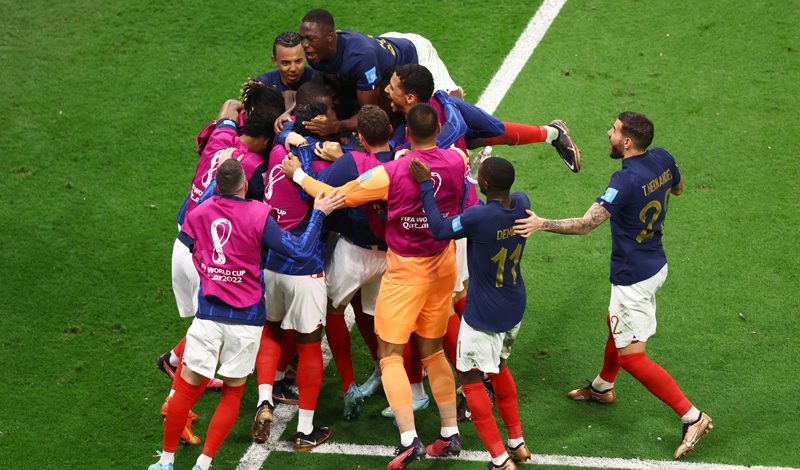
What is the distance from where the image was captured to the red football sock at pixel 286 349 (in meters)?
5.34

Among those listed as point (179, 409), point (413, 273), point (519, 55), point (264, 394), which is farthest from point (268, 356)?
point (519, 55)

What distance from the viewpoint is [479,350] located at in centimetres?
445

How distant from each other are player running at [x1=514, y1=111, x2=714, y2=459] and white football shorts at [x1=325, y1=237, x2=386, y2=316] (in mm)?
1497

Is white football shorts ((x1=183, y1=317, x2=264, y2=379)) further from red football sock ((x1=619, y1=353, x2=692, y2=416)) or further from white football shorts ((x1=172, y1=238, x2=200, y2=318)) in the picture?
red football sock ((x1=619, y1=353, x2=692, y2=416))

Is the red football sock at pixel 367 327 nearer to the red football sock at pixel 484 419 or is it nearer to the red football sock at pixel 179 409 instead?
the red football sock at pixel 484 419

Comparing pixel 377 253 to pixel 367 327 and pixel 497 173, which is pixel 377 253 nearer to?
pixel 367 327

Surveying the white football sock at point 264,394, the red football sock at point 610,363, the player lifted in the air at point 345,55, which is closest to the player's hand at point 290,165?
the player lifted in the air at point 345,55

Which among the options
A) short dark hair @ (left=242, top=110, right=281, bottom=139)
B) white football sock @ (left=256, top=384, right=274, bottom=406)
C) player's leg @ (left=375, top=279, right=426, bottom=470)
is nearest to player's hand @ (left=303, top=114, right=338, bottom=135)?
short dark hair @ (left=242, top=110, right=281, bottom=139)

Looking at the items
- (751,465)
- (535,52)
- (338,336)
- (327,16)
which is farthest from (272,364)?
(535,52)

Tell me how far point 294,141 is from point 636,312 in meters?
2.51

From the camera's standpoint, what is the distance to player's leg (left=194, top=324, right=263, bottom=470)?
4.37 m

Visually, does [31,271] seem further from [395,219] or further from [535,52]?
[535,52]

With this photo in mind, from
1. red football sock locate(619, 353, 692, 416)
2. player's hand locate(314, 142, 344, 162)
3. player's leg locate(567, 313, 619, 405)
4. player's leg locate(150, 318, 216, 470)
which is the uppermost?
player's hand locate(314, 142, 344, 162)

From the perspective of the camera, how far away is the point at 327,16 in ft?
17.0
